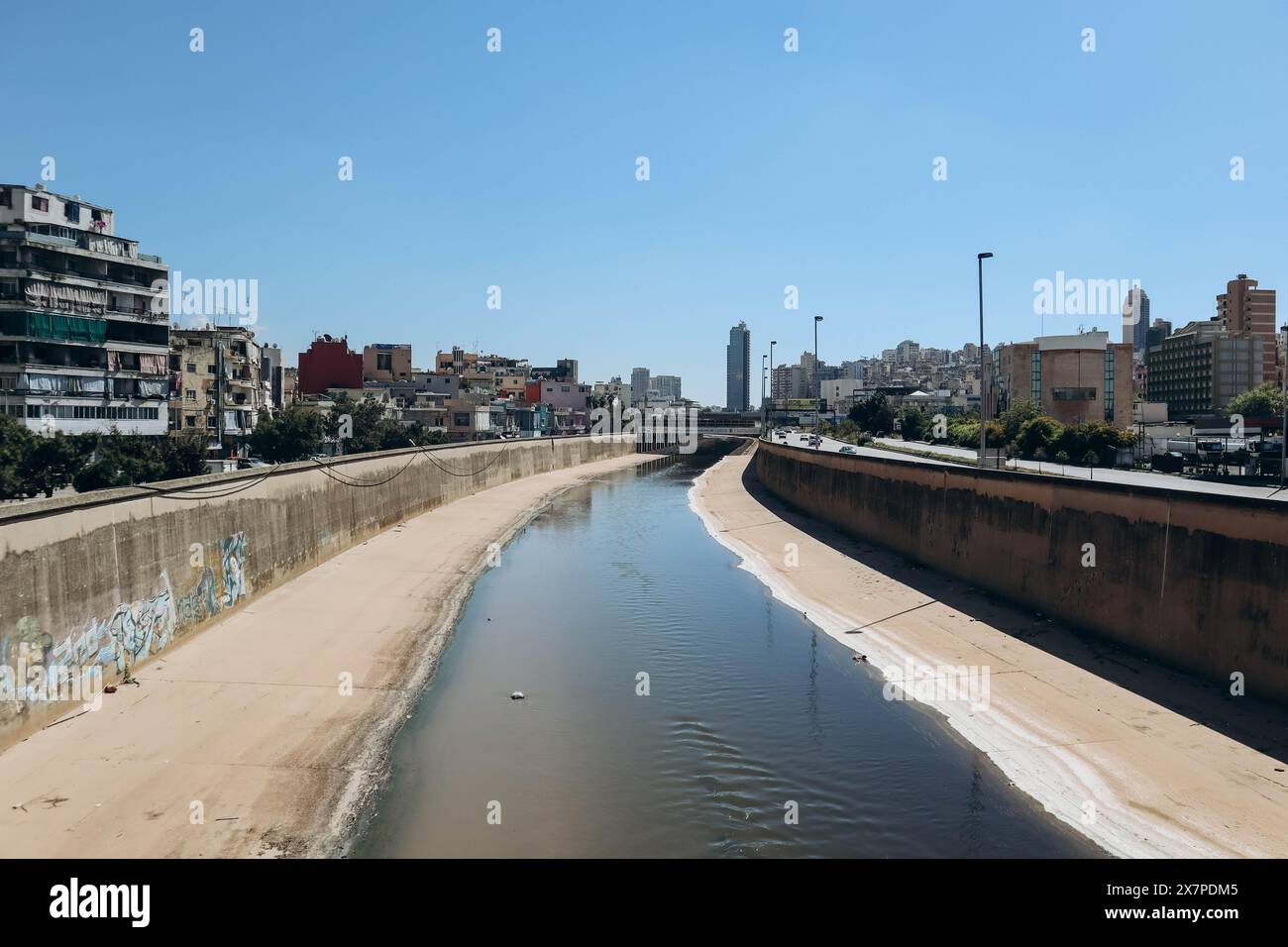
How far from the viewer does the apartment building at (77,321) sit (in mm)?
59625

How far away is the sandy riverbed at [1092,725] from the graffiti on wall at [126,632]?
1865cm

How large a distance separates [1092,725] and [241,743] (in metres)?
17.4

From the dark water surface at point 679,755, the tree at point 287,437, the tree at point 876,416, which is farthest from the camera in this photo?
the tree at point 876,416

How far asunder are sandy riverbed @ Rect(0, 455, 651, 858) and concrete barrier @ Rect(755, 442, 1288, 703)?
1632 cm

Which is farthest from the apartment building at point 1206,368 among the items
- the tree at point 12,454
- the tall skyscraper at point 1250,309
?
the tree at point 12,454

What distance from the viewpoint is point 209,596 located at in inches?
976

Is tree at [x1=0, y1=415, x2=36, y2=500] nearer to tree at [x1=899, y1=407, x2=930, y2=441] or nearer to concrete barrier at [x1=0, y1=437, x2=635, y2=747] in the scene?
concrete barrier at [x1=0, y1=437, x2=635, y2=747]

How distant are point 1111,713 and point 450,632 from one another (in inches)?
758

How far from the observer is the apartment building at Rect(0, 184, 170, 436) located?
196 ft

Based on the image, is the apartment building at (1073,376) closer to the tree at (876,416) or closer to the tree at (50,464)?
the tree at (876,416)

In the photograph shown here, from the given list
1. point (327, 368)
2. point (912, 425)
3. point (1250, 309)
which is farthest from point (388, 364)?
point (1250, 309)

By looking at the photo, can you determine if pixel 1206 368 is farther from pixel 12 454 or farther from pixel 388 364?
pixel 12 454

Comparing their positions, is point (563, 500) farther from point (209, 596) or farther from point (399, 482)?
point (209, 596)
